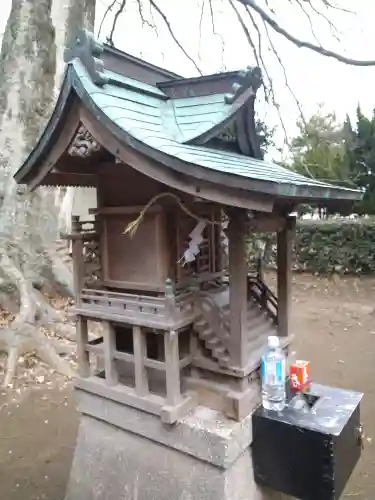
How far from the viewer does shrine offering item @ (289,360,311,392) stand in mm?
2422

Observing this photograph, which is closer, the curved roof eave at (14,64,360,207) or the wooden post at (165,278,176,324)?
the curved roof eave at (14,64,360,207)

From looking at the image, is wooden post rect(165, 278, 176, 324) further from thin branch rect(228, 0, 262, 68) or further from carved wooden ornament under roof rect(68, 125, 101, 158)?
thin branch rect(228, 0, 262, 68)

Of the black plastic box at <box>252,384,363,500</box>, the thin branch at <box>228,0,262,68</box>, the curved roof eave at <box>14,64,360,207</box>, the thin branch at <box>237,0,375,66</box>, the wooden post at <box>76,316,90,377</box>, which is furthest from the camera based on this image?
the thin branch at <box>228,0,262,68</box>

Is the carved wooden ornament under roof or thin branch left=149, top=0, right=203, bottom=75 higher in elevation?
thin branch left=149, top=0, right=203, bottom=75

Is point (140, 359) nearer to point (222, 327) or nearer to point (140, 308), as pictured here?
point (140, 308)

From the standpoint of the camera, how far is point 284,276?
8.66 feet

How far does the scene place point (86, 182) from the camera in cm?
253

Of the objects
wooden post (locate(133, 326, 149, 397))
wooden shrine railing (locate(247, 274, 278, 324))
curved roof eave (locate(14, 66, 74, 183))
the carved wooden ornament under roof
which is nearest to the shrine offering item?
wooden shrine railing (locate(247, 274, 278, 324))

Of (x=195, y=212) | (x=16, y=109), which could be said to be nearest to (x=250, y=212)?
(x=195, y=212)

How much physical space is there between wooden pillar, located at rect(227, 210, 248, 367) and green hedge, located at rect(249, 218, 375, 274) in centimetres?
805

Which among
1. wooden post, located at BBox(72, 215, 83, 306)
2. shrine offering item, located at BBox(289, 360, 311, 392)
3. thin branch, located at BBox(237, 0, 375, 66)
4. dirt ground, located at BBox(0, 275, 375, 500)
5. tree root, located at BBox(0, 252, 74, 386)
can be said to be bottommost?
dirt ground, located at BBox(0, 275, 375, 500)

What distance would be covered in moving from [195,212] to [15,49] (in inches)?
207

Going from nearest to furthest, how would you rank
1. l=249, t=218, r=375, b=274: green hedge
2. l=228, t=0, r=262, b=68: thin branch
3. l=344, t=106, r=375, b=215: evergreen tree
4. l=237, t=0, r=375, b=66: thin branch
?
l=237, t=0, r=375, b=66: thin branch
l=228, t=0, r=262, b=68: thin branch
l=249, t=218, r=375, b=274: green hedge
l=344, t=106, r=375, b=215: evergreen tree

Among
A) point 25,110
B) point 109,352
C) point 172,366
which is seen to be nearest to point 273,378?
point 172,366
